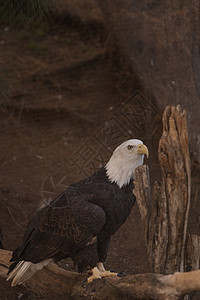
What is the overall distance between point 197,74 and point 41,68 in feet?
6.49

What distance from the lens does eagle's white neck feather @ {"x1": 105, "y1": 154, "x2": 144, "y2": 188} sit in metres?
1.78

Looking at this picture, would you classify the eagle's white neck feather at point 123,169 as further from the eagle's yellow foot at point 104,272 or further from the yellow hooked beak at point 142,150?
the eagle's yellow foot at point 104,272

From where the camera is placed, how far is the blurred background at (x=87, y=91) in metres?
2.05

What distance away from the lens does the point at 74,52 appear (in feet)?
11.6

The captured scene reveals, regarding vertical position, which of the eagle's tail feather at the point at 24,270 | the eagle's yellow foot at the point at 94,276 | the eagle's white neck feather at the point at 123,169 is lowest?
the eagle's yellow foot at the point at 94,276

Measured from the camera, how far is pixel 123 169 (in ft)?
5.86

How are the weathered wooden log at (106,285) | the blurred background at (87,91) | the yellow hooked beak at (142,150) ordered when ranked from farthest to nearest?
the blurred background at (87,91) → the yellow hooked beak at (142,150) → the weathered wooden log at (106,285)

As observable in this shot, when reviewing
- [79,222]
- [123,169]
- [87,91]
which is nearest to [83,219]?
[79,222]

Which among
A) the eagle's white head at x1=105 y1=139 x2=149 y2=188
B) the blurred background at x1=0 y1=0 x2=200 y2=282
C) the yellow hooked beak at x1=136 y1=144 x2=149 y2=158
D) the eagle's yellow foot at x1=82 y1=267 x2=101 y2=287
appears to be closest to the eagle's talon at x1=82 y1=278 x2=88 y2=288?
the eagle's yellow foot at x1=82 y1=267 x2=101 y2=287

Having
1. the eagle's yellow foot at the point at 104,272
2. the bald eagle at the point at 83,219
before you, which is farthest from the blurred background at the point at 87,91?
the bald eagle at the point at 83,219

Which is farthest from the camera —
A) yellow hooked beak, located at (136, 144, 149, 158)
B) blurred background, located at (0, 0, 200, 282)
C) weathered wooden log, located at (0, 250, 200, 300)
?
blurred background, located at (0, 0, 200, 282)

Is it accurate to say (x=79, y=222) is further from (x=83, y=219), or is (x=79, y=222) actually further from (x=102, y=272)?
(x=102, y=272)

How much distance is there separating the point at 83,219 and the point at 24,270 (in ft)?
1.05

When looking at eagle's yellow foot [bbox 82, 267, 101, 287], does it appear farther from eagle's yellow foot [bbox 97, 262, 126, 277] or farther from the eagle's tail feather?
the eagle's tail feather
